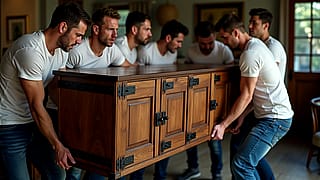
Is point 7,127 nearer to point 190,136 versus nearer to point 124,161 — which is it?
point 124,161

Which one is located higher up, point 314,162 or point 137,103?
point 137,103

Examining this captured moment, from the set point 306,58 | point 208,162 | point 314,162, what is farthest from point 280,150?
point 306,58

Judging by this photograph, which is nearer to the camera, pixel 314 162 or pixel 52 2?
pixel 314 162

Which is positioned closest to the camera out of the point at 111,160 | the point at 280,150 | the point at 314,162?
the point at 111,160

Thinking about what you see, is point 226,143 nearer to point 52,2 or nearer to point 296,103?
point 296,103

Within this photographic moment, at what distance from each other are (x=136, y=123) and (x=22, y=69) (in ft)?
2.11

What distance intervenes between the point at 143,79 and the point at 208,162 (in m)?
2.76

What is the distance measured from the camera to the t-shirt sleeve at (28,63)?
206 cm

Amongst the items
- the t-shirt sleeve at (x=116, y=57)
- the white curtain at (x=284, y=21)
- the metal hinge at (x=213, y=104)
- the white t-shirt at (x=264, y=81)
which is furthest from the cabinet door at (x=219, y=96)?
the white curtain at (x=284, y=21)

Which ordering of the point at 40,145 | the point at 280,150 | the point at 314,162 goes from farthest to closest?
the point at 280,150
the point at 314,162
the point at 40,145

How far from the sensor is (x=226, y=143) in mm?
5566

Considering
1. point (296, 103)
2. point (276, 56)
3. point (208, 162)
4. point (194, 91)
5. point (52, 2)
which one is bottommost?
point (208, 162)

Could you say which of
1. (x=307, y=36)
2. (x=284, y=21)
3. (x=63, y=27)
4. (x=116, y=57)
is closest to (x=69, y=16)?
(x=63, y=27)

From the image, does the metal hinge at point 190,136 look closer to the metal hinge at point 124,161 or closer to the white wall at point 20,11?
the metal hinge at point 124,161
